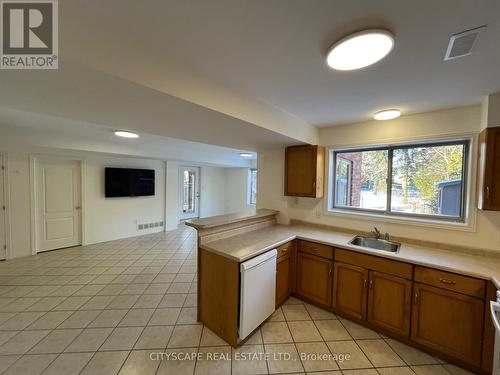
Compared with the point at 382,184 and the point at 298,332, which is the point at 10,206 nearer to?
the point at 298,332

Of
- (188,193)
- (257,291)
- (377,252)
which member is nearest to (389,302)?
(377,252)

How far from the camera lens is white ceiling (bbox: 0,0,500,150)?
98cm

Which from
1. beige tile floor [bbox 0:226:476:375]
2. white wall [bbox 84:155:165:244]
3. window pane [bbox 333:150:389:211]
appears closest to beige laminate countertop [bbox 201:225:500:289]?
window pane [bbox 333:150:389:211]

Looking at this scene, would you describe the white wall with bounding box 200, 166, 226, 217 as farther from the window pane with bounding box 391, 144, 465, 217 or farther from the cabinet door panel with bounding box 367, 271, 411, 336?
the cabinet door panel with bounding box 367, 271, 411, 336

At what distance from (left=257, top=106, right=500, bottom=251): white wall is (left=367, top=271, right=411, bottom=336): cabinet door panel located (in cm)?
76

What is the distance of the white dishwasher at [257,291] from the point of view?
1.85 m

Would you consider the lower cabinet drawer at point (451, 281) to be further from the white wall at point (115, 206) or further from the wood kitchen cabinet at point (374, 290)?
the white wall at point (115, 206)

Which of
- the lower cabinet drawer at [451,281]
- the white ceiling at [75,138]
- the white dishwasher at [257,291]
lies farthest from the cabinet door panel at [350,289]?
Result: the white ceiling at [75,138]

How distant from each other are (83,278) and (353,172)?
448cm

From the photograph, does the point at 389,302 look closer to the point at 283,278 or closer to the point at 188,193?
the point at 283,278

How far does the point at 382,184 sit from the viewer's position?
2.78m

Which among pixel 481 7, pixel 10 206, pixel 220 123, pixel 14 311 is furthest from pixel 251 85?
pixel 10 206

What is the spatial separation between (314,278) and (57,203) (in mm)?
5246

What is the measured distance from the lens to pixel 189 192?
24.1ft
